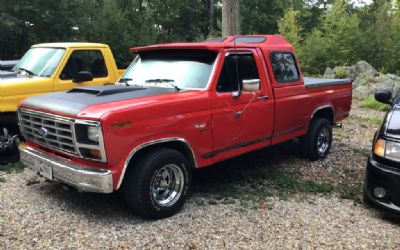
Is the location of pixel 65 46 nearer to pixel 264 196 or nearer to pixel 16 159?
pixel 16 159

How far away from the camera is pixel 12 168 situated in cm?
634

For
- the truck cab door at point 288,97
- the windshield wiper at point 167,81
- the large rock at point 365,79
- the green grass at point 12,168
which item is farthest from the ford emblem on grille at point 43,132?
the large rock at point 365,79

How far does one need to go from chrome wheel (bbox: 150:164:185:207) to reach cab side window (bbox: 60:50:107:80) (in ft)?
11.2

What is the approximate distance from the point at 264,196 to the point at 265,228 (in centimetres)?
96

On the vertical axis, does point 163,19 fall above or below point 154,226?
above

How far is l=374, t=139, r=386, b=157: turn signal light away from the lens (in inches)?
192

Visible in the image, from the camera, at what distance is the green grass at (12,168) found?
625 centimetres

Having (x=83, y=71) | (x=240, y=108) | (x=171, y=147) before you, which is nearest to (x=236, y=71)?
(x=240, y=108)

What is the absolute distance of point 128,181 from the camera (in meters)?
4.46

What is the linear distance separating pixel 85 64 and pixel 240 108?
11.6 ft

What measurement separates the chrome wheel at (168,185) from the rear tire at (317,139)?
3.09 meters

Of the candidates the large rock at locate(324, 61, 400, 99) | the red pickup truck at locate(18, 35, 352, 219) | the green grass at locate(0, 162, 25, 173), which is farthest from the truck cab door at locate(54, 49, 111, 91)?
the large rock at locate(324, 61, 400, 99)

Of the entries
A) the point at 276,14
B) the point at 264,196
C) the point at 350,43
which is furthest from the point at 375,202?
the point at 276,14

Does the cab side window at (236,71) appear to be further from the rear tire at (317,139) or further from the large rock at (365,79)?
the large rock at (365,79)
